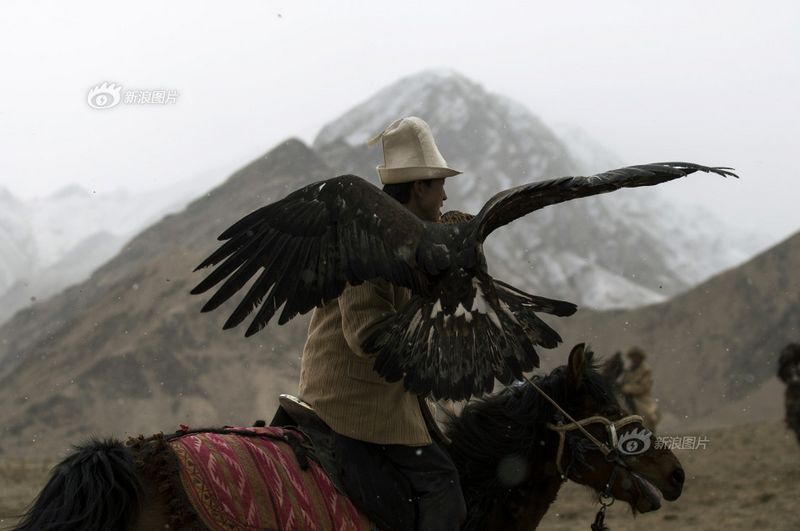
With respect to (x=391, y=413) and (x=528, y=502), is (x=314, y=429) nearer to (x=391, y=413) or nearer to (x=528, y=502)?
(x=391, y=413)

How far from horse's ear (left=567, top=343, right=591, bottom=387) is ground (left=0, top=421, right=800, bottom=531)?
4.42 metres

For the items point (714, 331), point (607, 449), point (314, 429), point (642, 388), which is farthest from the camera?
point (714, 331)

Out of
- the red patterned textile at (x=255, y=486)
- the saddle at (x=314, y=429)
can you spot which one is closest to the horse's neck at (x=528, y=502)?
the red patterned textile at (x=255, y=486)

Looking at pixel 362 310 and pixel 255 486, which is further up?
pixel 362 310

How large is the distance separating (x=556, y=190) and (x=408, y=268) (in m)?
0.54

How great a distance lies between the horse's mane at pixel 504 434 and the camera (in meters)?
3.83

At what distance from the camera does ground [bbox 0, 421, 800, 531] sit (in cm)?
1040

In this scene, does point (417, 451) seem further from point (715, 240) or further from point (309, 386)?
point (715, 240)

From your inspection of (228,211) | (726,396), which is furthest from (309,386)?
(228,211)

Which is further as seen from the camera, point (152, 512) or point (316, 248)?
point (316, 248)

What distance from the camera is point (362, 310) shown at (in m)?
3.30

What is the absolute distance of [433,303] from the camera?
309 cm

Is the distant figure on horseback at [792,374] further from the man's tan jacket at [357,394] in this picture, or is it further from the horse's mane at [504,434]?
the man's tan jacket at [357,394]

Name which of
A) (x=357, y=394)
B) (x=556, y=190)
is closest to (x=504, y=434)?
(x=357, y=394)
